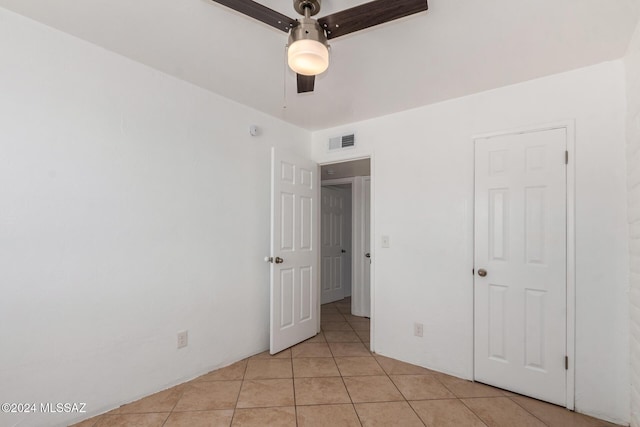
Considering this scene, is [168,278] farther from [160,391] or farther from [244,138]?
[244,138]

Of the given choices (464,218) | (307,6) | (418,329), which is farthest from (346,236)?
(307,6)

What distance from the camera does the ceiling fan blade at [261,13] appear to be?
1.23m

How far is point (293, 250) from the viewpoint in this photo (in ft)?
10.3

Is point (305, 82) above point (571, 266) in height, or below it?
above

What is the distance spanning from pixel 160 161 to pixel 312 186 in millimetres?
1587

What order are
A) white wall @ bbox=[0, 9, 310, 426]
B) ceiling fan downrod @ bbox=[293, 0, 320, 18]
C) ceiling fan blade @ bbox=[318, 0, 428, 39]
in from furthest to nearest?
white wall @ bbox=[0, 9, 310, 426] → ceiling fan downrod @ bbox=[293, 0, 320, 18] → ceiling fan blade @ bbox=[318, 0, 428, 39]

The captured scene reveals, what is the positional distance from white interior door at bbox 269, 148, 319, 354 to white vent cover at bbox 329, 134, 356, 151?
316 mm

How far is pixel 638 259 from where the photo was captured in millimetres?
1763

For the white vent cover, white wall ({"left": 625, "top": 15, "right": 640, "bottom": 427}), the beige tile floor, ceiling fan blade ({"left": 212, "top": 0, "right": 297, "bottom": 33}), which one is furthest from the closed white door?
ceiling fan blade ({"left": 212, "top": 0, "right": 297, "bottom": 33})

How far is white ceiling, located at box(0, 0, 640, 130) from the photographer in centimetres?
158

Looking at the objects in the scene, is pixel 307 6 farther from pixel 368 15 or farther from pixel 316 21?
pixel 368 15

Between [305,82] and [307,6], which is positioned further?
[305,82]

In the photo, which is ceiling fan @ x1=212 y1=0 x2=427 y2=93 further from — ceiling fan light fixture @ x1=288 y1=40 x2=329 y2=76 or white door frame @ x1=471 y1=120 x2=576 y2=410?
white door frame @ x1=471 y1=120 x2=576 y2=410

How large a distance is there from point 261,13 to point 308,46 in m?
0.25
